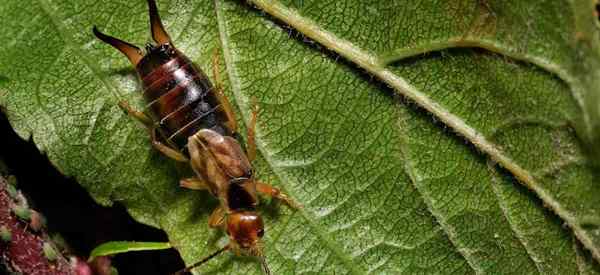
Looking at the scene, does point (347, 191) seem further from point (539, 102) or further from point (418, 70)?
point (539, 102)

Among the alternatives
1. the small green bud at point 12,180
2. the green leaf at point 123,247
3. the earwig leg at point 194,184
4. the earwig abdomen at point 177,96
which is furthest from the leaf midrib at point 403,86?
the small green bud at point 12,180

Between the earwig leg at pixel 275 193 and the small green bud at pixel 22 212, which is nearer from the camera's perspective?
the small green bud at pixel 22 212

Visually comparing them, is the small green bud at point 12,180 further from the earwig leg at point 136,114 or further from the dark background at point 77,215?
the earwig leg at point 136,114

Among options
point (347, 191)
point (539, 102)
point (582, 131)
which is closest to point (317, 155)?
point (347, 191)

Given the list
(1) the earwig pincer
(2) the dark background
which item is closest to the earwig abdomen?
(1) the earwig pincer

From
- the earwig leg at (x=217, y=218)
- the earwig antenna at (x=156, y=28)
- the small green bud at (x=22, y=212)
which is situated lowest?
the earwig leg at (x=217, y=218)

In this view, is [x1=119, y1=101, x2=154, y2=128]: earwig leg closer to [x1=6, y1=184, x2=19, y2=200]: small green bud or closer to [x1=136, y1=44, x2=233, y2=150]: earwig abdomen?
[x1=136, y1=44, x2=233, y2=150]: earwig abdomen

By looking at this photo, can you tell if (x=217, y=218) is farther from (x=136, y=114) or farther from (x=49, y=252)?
(x=49, y=252)

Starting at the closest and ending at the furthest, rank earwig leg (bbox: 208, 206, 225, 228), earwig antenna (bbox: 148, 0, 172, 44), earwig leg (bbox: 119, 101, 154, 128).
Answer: earwig antenna (bbox: 148, 0, 172, 44), earwig leg (bbox: 119, 101, 154, 128), earwig leg (bbox: 208, 206, 225, 228)
